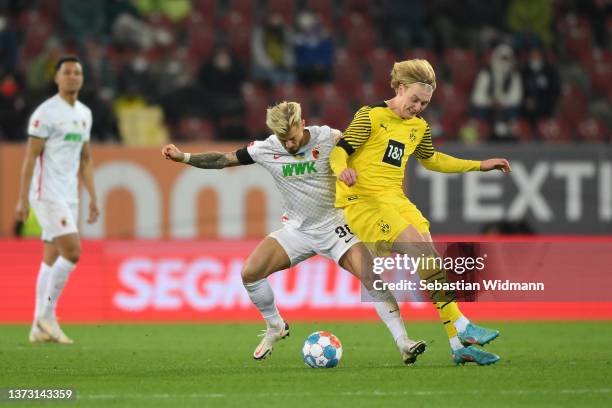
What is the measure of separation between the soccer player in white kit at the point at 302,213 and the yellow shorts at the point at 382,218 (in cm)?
13

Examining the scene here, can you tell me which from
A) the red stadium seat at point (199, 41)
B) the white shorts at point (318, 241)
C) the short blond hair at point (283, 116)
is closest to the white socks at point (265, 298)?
the white shorts at point (318, 241)

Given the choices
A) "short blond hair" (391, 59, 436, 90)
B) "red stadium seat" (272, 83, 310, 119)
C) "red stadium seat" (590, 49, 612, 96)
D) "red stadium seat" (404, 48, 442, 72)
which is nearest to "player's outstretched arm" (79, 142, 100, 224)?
"short blond hair" (391, 59, 436, 90)

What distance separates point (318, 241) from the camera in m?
9.09

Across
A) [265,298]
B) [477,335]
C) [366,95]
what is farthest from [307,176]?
[366,95]

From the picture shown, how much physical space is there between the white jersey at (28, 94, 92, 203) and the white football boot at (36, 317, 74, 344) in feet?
3.54

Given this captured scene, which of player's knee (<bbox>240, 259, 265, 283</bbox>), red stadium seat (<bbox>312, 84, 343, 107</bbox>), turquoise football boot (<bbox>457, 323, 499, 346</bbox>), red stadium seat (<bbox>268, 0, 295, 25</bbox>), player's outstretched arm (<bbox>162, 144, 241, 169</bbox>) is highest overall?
red stadium seat (<bbox>268, 0, 295, 25</bbox>)

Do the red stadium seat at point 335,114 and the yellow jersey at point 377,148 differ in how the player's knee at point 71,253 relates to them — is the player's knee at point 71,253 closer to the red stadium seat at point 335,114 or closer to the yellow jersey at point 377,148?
the yellow jersey at point 377,148

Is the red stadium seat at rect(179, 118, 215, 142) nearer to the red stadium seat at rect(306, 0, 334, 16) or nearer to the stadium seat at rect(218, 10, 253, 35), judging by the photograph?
the stadium seat at rect(218, 10, 253, 35)

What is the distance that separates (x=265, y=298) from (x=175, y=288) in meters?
5.03

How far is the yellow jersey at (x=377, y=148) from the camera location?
8.77 metres

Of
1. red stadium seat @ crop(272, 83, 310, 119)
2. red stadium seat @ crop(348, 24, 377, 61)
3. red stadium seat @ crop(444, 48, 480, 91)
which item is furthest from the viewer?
red stadium seat @ crop(348, 24, 377, 61)

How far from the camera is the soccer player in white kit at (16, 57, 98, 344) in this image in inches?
435

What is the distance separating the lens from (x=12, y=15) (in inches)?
760

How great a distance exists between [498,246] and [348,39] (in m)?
7.07
